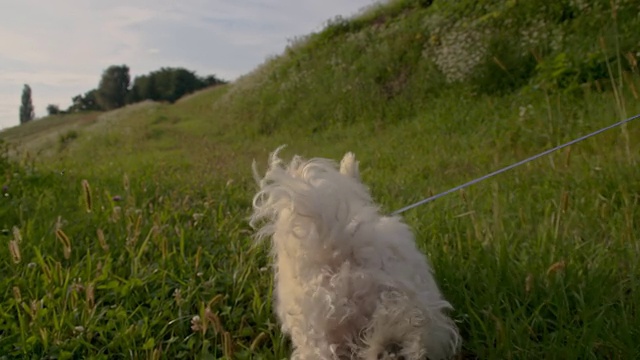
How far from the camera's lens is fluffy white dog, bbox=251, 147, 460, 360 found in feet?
4.90

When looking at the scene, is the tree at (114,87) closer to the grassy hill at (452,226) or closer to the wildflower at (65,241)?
the grassy hill at (452,226)

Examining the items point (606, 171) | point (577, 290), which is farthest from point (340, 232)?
point (606, 171)

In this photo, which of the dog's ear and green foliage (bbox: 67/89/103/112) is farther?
green foliage (bbox: 67/89/103/112)

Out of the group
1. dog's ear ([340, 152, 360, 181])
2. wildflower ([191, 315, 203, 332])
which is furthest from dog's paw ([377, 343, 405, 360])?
wildflower ([191, 315, 203, 332])

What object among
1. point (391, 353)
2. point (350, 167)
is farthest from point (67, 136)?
point (391, 353)

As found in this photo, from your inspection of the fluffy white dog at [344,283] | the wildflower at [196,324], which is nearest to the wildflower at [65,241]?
the wildflower at [196,324]

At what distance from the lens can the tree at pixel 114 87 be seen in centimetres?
5275

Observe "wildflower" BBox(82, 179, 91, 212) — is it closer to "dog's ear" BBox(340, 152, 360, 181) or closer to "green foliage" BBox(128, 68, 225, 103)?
"dog's ear" BBox(340, 152, 360, 181)

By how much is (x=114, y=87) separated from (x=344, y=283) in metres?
56.4

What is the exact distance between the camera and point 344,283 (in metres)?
1.58

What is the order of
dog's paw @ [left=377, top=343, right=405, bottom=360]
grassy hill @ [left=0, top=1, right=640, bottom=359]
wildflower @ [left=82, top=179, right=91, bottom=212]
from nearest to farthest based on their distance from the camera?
dog's paw @ [left=377, top=343, right=405, bottom=360]
grassy hill @ [left=0, top=1, right=640, bottom=359]
wildflower @ [left=82, top=179, right=91, bottom=212]

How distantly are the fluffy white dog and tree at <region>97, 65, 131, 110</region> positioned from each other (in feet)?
179

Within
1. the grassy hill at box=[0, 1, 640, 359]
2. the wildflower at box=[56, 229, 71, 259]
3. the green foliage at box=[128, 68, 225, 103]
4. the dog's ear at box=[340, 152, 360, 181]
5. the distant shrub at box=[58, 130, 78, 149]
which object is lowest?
the grassy hill at box=[0, 1, 640, 359]

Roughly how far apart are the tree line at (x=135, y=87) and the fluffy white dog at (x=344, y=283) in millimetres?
51600
